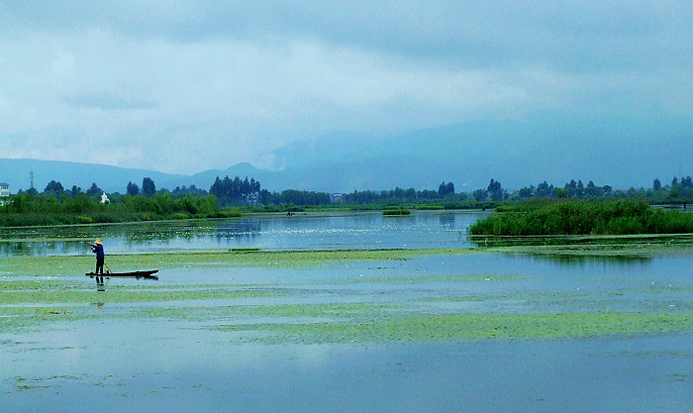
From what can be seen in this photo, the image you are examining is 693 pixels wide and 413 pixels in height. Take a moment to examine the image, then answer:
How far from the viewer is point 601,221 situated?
58156 mm

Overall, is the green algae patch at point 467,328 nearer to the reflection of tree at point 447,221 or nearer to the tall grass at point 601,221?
the tall grass at point 601,221

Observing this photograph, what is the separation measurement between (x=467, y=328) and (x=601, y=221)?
40735mm

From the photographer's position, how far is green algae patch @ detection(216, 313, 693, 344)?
18797 millimetres

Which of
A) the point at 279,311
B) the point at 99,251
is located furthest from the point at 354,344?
the point at 99,251

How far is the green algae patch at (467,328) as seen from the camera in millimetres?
18797

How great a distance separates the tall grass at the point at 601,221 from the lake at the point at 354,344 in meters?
26.0

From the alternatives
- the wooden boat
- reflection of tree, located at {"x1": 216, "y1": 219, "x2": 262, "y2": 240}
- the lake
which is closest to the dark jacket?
the wooden boat

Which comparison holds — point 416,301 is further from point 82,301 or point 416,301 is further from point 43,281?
point 43,281

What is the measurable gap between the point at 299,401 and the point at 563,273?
20.2 meters

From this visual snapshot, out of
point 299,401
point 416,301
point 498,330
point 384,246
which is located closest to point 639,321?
point 498,330

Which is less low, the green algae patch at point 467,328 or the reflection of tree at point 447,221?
the reflection of tree at point 447,221

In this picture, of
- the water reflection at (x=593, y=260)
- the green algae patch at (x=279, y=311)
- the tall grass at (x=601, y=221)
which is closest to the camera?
the green algae patch at (x=279, y=311)

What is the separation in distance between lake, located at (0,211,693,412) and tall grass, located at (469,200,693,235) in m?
26.0

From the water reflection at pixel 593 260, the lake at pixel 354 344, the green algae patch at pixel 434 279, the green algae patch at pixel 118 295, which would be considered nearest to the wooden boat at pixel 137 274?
the lake at pixel 354 344
